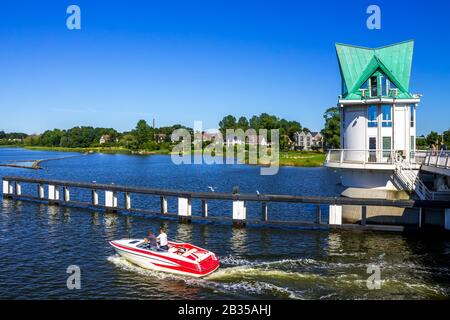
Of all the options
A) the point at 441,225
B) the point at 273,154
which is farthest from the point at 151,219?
the point at 273,154

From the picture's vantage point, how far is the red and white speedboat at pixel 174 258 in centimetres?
2383

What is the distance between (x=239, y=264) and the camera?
26.2 metres

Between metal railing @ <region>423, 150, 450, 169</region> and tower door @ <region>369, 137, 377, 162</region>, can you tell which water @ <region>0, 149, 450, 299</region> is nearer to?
metal railing @ <region>423, 150, 450, 169</region>

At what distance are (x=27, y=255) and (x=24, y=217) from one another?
15.3m

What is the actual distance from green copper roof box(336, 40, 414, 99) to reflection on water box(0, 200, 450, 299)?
1336 cm

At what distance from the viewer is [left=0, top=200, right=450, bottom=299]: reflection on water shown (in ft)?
72.0

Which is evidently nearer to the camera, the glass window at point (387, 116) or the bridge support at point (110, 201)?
the glass window at point (387, 116)

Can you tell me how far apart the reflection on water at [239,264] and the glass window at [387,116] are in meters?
9.59

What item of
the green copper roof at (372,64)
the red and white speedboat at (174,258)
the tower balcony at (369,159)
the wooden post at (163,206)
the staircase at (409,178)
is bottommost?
the red and white speedboat at (174,258)

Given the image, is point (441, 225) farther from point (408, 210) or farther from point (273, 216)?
point (273, 216)

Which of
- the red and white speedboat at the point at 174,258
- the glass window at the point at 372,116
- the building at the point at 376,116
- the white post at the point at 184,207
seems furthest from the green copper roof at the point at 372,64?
the red and white speedboat at the point at 174,258

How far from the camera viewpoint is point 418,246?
30.1 meters

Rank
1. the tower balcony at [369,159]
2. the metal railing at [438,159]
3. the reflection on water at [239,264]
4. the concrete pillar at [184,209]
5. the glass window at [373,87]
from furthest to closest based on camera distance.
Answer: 1. the concrete pillar at [184,209]
2. the glass window at [373,87]
3. the tower balcony at [369,159]
4. the metal railing at [438,159]
5. the reflection on water at [239,264]

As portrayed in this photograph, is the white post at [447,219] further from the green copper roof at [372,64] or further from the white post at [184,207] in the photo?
the white post at [184,207]
